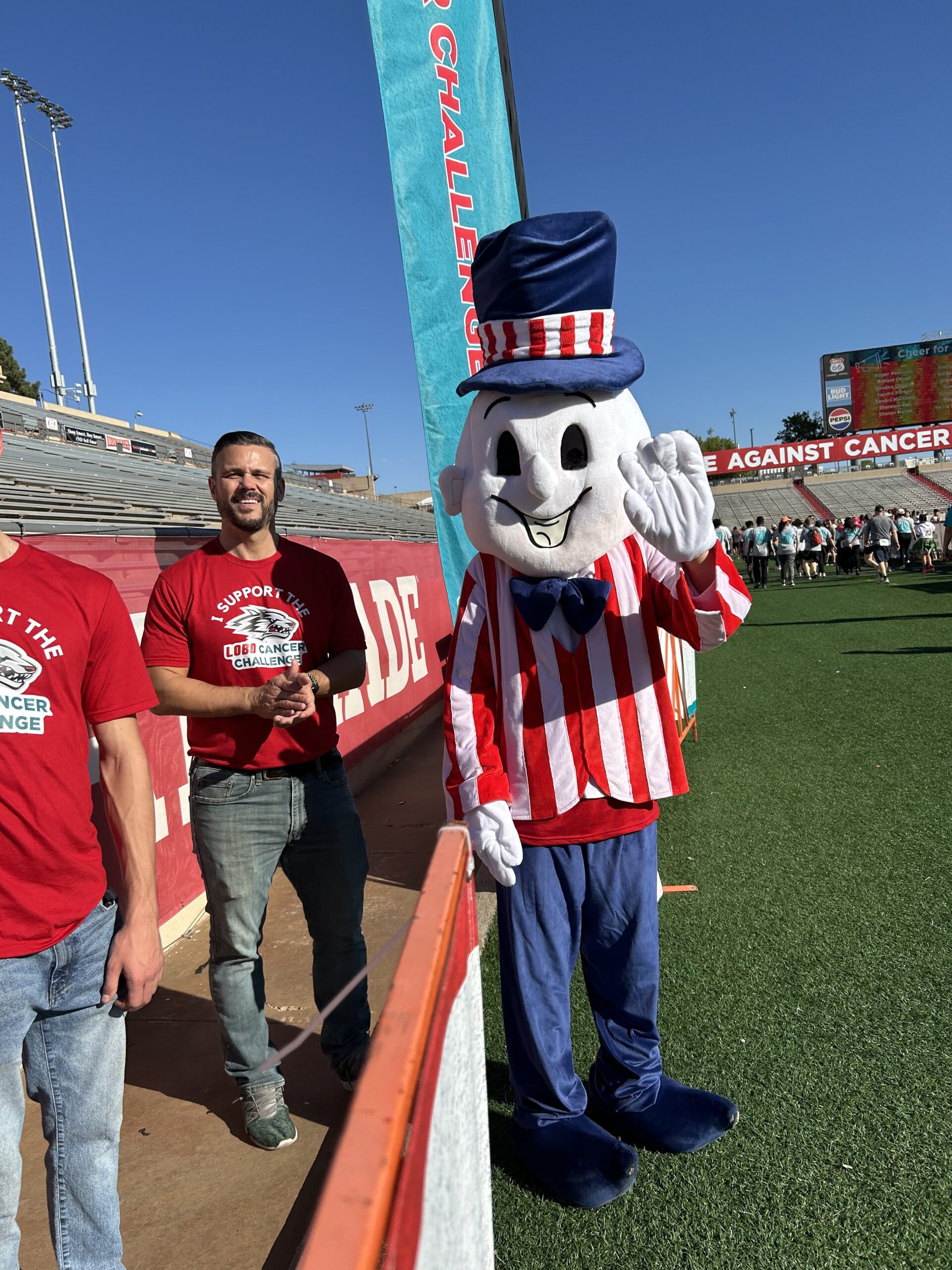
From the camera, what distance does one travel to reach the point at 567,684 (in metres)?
2.19

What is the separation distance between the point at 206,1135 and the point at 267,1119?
0.23 m

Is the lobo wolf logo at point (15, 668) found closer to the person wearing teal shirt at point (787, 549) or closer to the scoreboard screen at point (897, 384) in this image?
the person wearing teal shirt at point (787, 549)

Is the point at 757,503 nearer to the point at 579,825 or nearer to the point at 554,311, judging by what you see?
the point at 554,311

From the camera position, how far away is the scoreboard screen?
3027cm

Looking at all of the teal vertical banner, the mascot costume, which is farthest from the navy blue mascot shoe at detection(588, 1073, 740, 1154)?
the teal vertical banner

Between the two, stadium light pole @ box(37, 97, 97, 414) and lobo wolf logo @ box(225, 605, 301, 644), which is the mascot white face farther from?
stadium light pole @ box(37, 97, 97, 414)

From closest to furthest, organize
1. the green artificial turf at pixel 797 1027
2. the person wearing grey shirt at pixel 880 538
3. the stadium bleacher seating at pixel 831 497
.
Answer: the green artificial turf at pixel 797 1027 < the person wearing grey shirt at pixel 880 538 < the stadium bleacher seating at pixel 831 497

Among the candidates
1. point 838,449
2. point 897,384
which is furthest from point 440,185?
point 897,384

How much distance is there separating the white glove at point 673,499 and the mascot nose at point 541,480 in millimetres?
194

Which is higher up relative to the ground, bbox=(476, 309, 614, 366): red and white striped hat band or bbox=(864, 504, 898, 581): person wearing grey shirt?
bbox=(476, 309, 614, 366): red and white striped hat band

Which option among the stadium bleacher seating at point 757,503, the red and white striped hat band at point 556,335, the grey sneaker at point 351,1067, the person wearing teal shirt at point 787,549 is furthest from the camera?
the stadium bleacher seating at point 757,503

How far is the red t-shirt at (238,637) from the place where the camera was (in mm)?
2404

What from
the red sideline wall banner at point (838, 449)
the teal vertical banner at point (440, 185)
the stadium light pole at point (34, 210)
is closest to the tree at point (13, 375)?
the stadium light pole at point (34, 210)

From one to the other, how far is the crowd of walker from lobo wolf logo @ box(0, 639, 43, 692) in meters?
16.5
